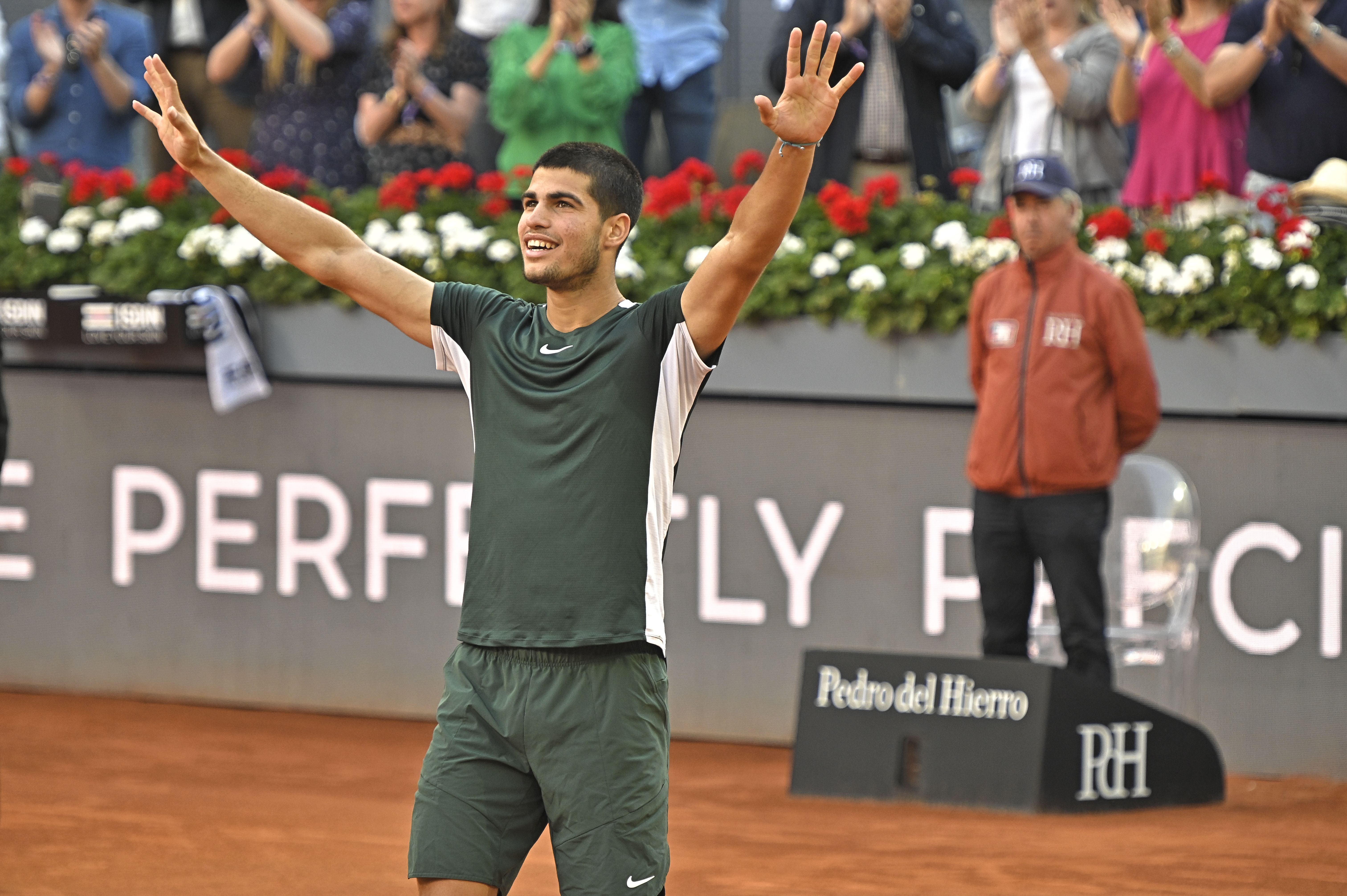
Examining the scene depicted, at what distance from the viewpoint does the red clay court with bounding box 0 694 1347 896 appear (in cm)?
620

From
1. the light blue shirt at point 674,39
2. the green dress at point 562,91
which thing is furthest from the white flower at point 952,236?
the light blue shirt at point 674,39

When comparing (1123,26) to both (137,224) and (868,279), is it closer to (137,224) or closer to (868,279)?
(868,279)

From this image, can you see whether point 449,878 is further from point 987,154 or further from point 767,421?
point 987,154

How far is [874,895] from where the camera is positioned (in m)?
6.03

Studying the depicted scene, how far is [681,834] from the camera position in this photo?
7004 mm

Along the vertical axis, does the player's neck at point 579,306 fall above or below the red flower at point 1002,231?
below

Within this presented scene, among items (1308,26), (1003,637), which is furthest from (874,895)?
(1308,26)

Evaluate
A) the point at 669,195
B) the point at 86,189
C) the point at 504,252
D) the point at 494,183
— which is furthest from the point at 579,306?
the point at 86,189

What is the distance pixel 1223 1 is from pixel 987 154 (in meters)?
1.39

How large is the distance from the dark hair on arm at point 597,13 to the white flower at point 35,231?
9.35ft

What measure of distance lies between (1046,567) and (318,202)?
4423mm

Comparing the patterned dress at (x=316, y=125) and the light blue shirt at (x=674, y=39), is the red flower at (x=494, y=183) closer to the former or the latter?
the light blue shirt at (x=674, y=39)

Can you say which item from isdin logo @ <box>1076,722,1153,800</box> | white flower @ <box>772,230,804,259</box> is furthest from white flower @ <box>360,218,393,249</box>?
isdin logo @ <box>1076,722,1153,800</box>

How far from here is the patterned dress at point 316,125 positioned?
10.3m
